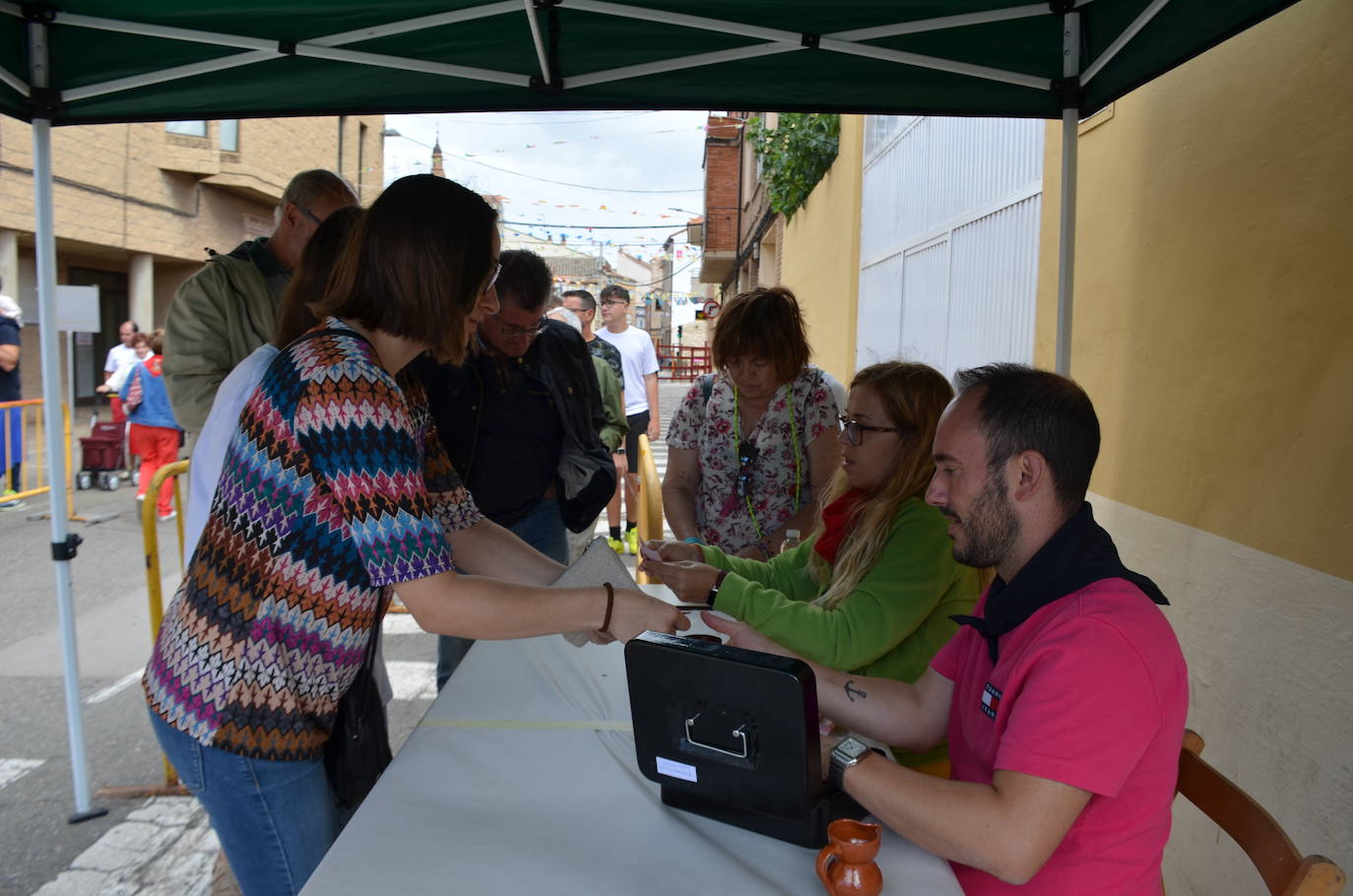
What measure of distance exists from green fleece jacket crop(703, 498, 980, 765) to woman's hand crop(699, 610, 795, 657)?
0.04 m

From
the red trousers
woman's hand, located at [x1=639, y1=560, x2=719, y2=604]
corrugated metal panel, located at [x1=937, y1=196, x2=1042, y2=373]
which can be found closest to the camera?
woman's hand, located at [x1=639, y1=560, x2=719, y2=604]

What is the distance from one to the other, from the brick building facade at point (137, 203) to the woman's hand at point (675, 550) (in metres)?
13.1

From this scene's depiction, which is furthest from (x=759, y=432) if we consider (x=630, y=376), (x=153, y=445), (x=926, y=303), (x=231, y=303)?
(x=153, y=445)

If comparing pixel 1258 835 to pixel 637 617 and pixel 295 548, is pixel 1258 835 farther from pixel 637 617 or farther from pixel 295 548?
pixel 295 548

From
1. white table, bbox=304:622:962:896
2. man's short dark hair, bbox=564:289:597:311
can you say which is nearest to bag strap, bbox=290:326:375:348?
white table, bbox=304:622:962:896

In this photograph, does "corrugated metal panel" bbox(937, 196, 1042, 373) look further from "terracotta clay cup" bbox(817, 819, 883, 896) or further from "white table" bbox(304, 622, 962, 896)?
"terracotta clay cup" bbox(817, 819, 883, 896)

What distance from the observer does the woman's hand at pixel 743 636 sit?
6.57ft

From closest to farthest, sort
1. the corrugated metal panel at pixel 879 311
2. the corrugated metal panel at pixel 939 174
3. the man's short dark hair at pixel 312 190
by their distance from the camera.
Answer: the man's short dark hair at pixel 312 190 → the corrugated metal panel at pixel 939 174 → the corrugated metal panel at pixel 879 311

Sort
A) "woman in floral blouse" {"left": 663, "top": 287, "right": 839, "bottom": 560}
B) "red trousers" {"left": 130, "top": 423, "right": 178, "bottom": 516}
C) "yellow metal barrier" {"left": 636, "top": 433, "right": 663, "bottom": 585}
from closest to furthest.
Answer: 1. "woman in floral blouse" {"left": 663, "top": 287, "right": 839, "bottom": 560}
2. "yellow metal barrier" {"left": 636, "top": 433, "right": 663, "bottom": 585}
3. "red trousers" {"left": 130, "top": 423, "right": 178, "bottom": 516}

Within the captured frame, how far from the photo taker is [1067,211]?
10.1 feet

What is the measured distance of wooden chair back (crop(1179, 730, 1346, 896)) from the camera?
1267 mm

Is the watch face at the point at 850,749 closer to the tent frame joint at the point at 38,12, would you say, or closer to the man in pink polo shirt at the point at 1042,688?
the man in pink polo shirt at the point at 1042,688

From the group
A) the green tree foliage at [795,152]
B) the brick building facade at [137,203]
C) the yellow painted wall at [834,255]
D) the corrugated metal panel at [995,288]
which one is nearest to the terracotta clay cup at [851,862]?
the corrugated metal panel at [995,288]

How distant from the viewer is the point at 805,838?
1395mm
